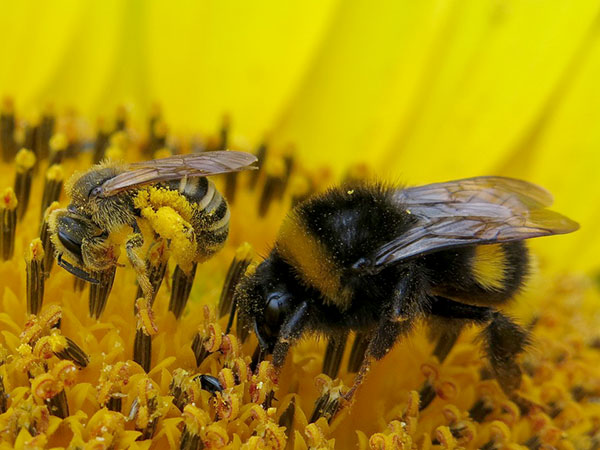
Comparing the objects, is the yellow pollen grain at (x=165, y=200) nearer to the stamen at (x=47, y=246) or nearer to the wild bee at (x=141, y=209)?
the wild bee at (x=141, y=209)

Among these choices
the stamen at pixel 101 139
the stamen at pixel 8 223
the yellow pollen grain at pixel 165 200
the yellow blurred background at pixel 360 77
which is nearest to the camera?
the yellow pollen grain at pixel 165 200

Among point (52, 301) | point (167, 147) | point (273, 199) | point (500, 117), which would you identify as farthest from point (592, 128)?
point (52, 301)

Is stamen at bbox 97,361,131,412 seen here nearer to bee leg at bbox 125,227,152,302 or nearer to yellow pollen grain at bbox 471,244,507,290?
bee leg at bbox 125,227,152,302

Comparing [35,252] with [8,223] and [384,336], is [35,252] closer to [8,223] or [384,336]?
[8,223]

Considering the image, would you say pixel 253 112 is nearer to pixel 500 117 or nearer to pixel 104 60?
pixel 104 60

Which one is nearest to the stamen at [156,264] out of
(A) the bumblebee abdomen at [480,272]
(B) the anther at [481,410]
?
(A) the bumblebee abdomen at [480,272]

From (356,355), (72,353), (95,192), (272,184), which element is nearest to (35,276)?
(72,353)
